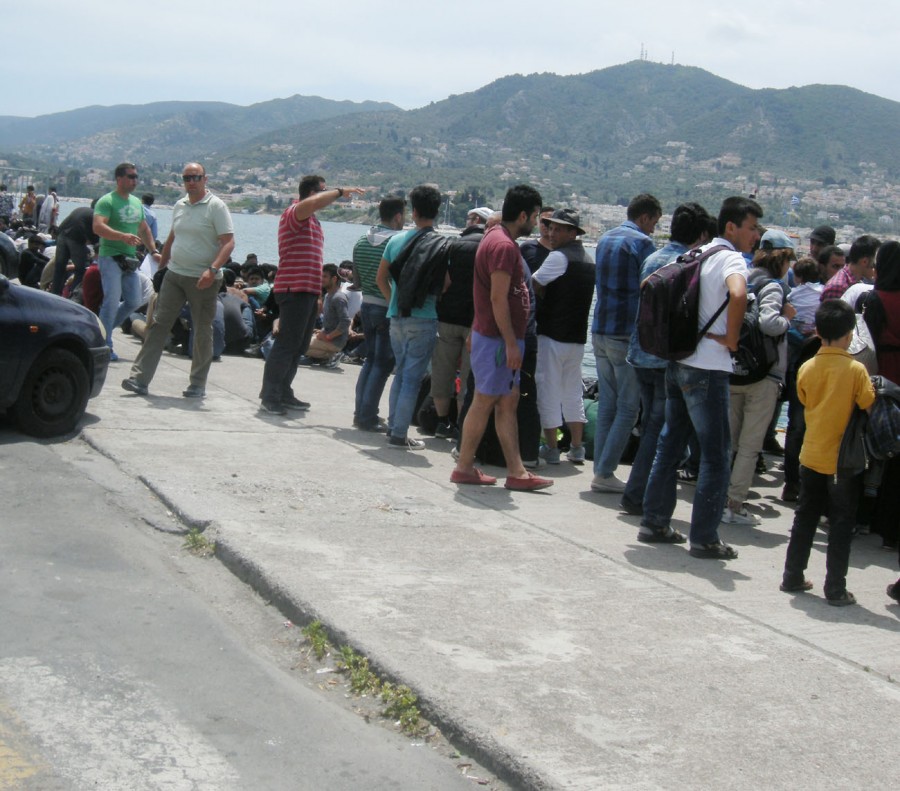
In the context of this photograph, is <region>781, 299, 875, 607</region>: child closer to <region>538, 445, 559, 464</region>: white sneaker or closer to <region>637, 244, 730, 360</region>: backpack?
<region>637, 244, 730, 360</region>: backpack

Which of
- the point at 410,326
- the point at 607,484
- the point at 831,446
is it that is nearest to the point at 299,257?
the point at 410,326

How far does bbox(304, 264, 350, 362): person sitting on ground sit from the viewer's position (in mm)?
14086

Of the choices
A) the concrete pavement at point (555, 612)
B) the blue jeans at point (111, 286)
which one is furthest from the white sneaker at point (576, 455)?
the blue jeans at point (111, 286)

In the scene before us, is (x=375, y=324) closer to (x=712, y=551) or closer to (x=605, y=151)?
(x=712, y=551)

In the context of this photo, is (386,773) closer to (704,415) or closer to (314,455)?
(704,415)

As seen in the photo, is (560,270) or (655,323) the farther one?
(560,270)

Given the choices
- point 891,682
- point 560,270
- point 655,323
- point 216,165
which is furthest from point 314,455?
point 216,165

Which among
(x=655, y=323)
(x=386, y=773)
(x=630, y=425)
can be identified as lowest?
(x=386, y=773)

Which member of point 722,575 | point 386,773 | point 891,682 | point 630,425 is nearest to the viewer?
point 386,773

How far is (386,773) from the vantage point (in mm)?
3877

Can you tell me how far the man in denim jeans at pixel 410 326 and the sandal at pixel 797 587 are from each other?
353 centimetres

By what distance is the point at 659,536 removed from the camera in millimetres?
6855

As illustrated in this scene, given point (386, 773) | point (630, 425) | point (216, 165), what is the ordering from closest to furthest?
point (386, 773) < point (630, 425) < point (216, 165)

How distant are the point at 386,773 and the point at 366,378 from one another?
5918mm
